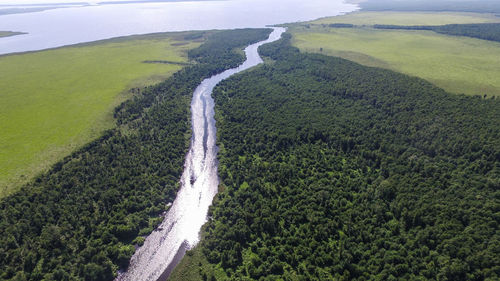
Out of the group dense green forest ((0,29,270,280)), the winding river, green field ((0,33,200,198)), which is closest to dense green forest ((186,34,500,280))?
the winding river

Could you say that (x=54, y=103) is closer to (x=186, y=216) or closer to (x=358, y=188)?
(x=186, y=216)

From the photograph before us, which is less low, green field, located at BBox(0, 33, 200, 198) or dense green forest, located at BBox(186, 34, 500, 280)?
green field, located at BBox(0, 33, 200, 198)

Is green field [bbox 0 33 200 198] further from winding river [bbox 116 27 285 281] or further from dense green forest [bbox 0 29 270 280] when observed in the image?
winding river [bbox 116 27 285 281]

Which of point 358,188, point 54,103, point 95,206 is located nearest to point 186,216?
point 95,206

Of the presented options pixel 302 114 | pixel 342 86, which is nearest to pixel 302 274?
pixel 302 114

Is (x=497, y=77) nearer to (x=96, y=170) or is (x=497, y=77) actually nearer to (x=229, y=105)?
(x=229, y=105)

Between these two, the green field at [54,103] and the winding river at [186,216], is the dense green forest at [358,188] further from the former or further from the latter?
the green field at [54,103]

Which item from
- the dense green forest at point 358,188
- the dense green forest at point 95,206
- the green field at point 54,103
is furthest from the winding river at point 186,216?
the green field at point 54,103
